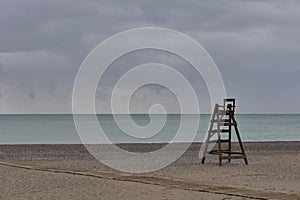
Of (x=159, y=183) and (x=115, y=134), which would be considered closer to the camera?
(x=159, y=183)

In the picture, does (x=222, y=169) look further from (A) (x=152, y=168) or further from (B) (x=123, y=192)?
(B) (x=123, y=192)

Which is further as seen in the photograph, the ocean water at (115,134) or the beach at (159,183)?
the ocean water at (115,134)

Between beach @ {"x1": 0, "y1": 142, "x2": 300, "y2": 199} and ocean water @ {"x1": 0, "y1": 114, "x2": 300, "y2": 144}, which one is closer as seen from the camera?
beach @ {"x1": 0, "y1": 142, "x2": 300, "y2": 199}

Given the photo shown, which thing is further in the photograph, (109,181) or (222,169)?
(222,169)

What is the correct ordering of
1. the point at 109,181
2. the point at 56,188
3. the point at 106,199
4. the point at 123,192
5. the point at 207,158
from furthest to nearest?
the point at 207,158
the point at 109,181
the point at 56,188
the point at 123,192
the point at 106,199

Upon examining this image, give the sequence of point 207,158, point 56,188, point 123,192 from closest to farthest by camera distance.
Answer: point 123,192 < point 56,188 < point 207,158

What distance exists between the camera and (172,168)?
20406 mm

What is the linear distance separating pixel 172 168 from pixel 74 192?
7336 mm

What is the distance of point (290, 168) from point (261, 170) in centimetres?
151

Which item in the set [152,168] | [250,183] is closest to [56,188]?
[250,183]

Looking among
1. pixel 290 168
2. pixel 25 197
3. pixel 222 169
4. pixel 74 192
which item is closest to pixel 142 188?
pixel 74 192

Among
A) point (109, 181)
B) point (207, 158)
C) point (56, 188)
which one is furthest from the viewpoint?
point (207, 158)

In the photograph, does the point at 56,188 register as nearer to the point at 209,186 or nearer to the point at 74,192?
the point at 74,192

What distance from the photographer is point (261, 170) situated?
1938 cm
